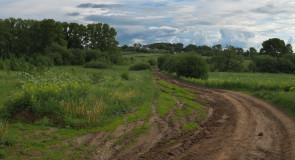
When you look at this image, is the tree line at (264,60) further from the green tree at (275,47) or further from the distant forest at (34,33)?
the distant forest at (34,33)

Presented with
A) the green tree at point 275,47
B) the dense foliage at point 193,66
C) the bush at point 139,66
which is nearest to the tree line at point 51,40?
the bush at point 139,66

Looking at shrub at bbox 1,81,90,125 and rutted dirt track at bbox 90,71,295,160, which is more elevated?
shrub at bbox 1,81,90,125

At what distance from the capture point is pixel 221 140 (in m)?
8.54

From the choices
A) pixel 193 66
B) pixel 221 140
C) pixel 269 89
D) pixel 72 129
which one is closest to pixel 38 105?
pixel 72 129

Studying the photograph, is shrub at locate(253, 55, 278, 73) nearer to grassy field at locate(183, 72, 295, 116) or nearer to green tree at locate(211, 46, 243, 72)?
green tree at locate(211, 46, 243, 72)

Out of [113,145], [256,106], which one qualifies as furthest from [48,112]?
[256,106]

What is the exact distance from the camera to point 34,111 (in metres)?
10.4

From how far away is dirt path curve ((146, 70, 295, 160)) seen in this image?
23.4 feet

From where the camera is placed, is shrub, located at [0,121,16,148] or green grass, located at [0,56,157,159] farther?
shrub, located at [0,121,16,148]

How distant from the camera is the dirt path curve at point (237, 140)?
7.15 m

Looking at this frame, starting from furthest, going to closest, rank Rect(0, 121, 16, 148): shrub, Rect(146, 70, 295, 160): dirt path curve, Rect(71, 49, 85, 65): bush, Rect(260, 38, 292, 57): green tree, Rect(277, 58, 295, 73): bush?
Rect(260, 38, 292, 57): green tree
Rect(277, 58, 295, 73): bush
Rect(71, 49, 85, 65): bush
Rect(0, 121, 16, 148): shrub
Rect(146, 70, 295, 160): dirt path curve

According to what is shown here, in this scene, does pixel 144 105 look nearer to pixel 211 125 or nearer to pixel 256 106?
pixel 211 125

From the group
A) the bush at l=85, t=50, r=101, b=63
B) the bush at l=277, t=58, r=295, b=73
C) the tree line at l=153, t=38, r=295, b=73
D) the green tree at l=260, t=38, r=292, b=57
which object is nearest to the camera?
the bush at l=85, t=50, r=101, b=63

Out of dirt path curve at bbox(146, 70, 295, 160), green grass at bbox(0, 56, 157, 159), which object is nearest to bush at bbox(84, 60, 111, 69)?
green grass at bbox(0, 56, 157, 159)
